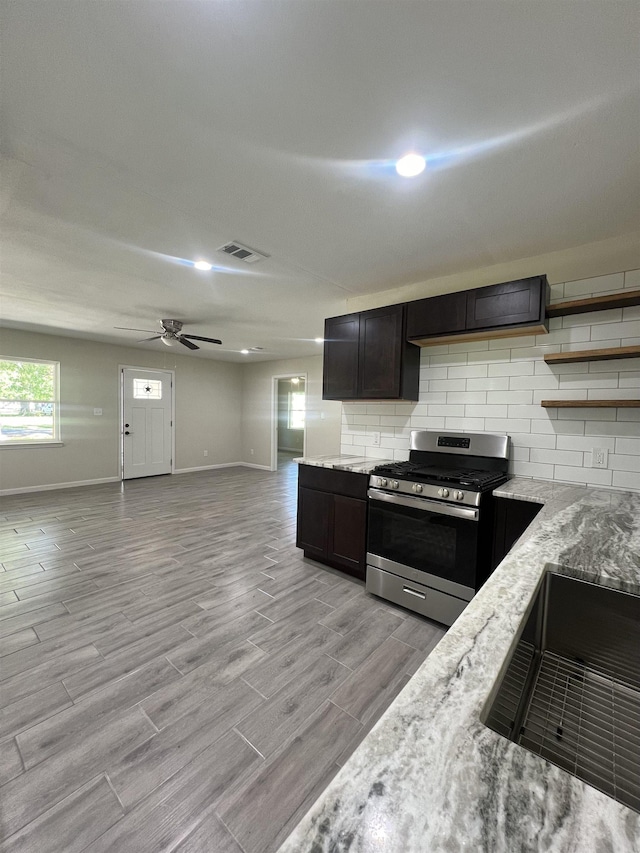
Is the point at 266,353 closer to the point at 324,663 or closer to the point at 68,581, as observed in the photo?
the point at 68,581

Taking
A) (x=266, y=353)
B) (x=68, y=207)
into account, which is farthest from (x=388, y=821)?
(x=266, y=353)

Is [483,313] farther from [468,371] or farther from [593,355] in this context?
[593,355]

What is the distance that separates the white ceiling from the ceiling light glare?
5 cm

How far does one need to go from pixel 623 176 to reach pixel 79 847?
3.32 metres

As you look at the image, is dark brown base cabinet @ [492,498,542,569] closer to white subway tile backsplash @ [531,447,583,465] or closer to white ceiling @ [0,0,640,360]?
white subway tile backsplash @ [531,447,583,465]

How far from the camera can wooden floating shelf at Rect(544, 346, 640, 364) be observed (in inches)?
82.0

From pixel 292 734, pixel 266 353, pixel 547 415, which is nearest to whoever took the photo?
pixel 292 734

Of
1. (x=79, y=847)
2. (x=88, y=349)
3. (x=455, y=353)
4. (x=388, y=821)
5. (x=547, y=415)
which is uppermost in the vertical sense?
(x=88, y=349)

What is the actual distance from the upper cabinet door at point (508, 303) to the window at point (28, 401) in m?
6.20

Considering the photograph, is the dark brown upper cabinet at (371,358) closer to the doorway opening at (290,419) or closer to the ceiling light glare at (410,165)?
the ceiling light glare at (410,165)

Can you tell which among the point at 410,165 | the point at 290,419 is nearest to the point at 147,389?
the point at 290,419

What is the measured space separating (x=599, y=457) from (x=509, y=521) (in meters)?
0.76

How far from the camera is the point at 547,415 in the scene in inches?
98.0

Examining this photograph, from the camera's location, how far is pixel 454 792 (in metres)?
0.44
